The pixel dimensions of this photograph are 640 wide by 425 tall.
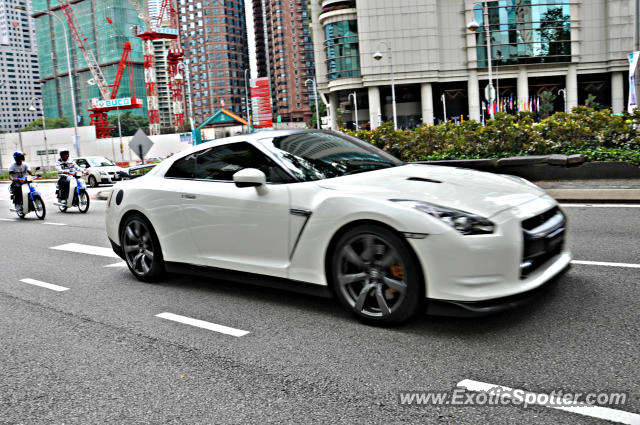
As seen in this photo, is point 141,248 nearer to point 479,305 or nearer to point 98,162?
point 479,305

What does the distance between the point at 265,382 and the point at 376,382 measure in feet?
2.19

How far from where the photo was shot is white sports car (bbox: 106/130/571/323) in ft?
13.2

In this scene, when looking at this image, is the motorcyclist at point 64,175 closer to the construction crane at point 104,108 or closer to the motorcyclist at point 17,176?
the motorcyclist at point 17,176

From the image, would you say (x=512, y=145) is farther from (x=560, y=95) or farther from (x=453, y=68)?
(x=560, y=95)

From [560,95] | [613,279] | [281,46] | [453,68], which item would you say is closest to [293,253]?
[613,279]

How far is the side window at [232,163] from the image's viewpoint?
519 cm

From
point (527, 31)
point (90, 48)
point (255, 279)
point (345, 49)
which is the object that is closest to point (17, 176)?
point (255, 279)

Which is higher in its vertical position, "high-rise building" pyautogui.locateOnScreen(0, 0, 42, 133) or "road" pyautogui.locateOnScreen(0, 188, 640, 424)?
"high-rise building" pyautogui.locateOnScreen(0, 0, 42, 133)

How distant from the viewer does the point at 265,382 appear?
3.67m

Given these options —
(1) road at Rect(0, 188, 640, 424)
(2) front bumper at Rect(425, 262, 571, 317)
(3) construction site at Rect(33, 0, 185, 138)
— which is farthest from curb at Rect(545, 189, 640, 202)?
(3) construction site at Rect(33, 0, 185, 138)

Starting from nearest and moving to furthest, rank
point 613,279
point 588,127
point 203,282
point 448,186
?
point 448,186 < point 613,279 < point 203,282 < point 588,127

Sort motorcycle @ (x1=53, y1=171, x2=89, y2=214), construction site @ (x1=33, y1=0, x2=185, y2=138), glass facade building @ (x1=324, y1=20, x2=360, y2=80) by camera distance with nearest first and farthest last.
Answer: motorcycle @ (x1=53, y1=171, x2=89, y2=214), glass facade building @ (x1=324, y1=20, x2=360, y2=80), construction site @ (x1=33, y1=0, x2=185, y2=138)

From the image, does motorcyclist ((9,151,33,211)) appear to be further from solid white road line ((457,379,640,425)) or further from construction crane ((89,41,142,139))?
construction crane ((89,41,142,139))

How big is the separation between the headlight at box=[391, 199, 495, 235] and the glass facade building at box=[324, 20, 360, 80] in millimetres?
73844
